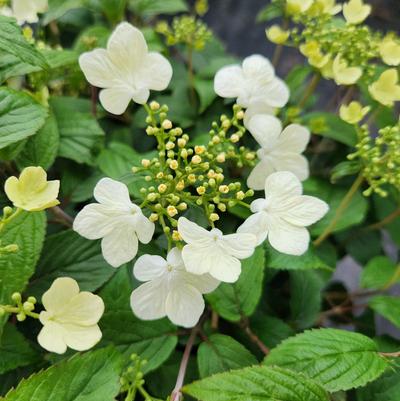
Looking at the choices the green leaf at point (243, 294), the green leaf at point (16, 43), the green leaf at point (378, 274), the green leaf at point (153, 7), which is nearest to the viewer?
the green leaf at point (16, 43)

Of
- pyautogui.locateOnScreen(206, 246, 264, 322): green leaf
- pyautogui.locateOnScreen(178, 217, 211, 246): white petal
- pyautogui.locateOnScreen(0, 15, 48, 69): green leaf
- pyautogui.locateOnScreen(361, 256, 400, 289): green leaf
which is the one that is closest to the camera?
pyautogui.locateOnScreen(178, 217, 211, 246): white petal

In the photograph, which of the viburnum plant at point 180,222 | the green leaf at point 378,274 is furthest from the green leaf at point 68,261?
the green leaf at point 378,274

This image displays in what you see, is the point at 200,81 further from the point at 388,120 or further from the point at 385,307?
the point at 385,307

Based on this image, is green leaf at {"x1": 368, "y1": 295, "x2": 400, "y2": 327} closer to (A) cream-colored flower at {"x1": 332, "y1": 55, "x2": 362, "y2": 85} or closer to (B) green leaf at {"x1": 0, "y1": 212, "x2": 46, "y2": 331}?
(A) cream-colored flower at {"x1": 332, "y1": 55, "x2": 362, "y2": 85}

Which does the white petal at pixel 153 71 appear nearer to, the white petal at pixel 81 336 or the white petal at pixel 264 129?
the white petal at pixel 264 129

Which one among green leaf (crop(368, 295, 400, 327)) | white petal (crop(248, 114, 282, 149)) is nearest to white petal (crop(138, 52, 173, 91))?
white petal (crop(248, 114, 282, 149))

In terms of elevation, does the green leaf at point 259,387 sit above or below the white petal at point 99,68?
below

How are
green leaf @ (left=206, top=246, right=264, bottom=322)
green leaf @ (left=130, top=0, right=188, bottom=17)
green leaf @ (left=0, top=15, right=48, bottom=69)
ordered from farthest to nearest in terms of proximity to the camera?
green leaf @ (left=130, top=0, right=188, bottom=17)
green leaf @ (left=206, top=246, right=264, bottom=322)
green leaf @ (left=0, top=15, right=48, bottom=69)
